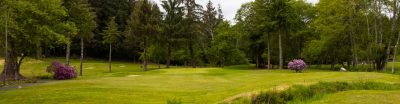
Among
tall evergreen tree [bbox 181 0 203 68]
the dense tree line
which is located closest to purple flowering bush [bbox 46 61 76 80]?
the dense tree line

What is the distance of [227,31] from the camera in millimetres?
86438

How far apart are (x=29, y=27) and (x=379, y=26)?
4248cm

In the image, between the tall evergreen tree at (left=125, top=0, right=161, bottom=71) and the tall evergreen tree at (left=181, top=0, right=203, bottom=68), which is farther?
the tall evergreen tree at (left=181, top=0, right=203, bottom=68)

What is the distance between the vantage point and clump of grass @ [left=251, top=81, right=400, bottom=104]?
18050mm

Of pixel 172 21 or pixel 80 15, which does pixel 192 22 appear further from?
pixel 80 15

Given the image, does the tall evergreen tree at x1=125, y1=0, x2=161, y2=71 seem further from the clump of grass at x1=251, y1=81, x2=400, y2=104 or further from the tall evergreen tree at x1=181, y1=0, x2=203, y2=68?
the clump of grass at x1=251, y1=81, x2=400, y2=104

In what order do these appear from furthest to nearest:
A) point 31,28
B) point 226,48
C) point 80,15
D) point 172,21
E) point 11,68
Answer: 1. point 226,48
2. point 172,21
3. point 80,15
4. point 11,68
5. point 31,28

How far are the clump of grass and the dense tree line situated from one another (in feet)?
56.7

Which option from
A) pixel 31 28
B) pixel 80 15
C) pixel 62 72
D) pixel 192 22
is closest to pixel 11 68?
pixel 62 72

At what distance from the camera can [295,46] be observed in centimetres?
7888

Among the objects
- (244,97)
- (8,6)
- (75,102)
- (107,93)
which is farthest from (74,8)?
(244,97)

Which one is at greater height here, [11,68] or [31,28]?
[31,28]

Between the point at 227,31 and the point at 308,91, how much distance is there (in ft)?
216

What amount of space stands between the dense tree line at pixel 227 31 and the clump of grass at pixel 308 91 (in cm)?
1728
